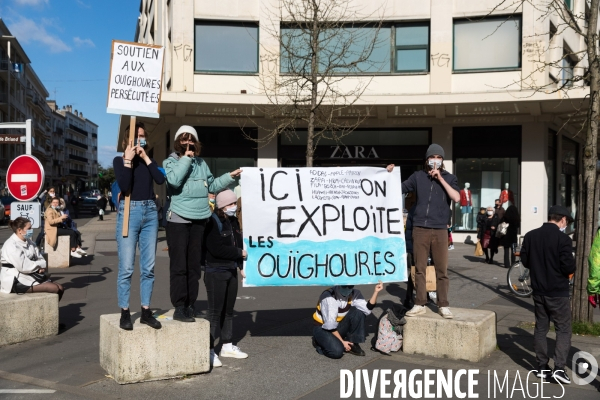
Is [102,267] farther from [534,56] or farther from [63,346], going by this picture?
[534,56]

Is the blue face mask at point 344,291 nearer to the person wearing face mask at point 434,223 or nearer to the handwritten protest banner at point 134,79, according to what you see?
the person wearing face mask at point 434,223

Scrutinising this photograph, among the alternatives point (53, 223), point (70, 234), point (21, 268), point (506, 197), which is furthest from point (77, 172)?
point (21, 268)

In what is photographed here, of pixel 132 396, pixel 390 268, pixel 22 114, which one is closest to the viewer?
pixel 132 396

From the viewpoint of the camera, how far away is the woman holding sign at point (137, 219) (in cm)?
578

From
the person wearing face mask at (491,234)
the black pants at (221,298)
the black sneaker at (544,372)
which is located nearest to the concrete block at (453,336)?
the black sneaker at (544,372)

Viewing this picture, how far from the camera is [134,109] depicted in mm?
6160

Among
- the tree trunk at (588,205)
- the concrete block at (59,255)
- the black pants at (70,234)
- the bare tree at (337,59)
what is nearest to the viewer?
the tree trunk at (588,205)

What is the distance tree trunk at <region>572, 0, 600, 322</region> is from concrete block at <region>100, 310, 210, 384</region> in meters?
5.06

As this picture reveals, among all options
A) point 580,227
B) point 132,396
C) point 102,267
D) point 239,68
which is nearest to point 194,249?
point 132,396

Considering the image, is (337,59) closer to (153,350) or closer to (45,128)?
(153,350)

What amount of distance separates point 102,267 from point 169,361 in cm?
945

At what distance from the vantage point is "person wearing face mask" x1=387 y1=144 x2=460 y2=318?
6832 mm

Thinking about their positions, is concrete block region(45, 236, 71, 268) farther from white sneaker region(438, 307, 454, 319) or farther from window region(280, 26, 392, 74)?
white sneaker region(438, 307, 454, 319)

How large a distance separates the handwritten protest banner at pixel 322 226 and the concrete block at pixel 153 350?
3.29 ft
